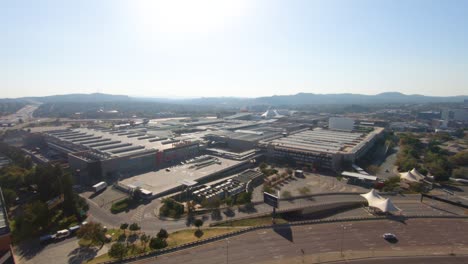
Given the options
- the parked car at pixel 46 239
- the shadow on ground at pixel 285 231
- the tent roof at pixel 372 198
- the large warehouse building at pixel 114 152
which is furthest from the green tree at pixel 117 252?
the tent roof at pixel 372 198

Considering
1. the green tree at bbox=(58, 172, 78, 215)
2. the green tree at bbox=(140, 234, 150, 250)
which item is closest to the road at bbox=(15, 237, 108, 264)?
the green tree at bbox=(140, 234, 150, 250)

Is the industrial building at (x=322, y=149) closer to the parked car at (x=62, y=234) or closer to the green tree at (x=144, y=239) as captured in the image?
the green tree at (x=144, y=239)

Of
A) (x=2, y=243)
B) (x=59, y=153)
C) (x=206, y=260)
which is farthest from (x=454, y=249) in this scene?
(x=59, y=153)

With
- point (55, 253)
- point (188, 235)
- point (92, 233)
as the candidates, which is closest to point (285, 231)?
point (188, 235)

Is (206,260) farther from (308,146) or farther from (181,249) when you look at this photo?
(308,146)

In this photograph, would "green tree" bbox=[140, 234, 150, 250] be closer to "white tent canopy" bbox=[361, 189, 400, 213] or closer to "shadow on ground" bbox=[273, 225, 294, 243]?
"shadow on ground" bbox=[273, 225, 294, 243]

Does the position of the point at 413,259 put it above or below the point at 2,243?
below
